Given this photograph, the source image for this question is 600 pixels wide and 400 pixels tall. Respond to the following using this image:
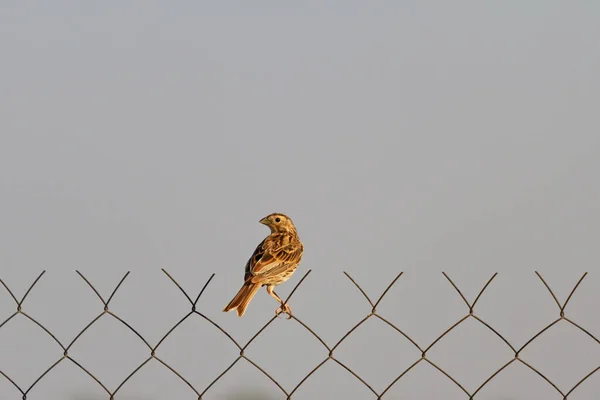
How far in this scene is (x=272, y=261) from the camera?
5820 millimetres

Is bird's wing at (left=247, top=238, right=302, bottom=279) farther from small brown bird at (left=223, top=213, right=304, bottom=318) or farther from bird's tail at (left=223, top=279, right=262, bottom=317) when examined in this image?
bird's tail at (left=223, top=279, right=262, bottom=317)

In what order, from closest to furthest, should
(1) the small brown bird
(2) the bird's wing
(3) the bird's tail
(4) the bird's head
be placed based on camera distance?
(3) the bird's tail
(1) the small brown bird
(2) the bird's wing
(4) the bird's head

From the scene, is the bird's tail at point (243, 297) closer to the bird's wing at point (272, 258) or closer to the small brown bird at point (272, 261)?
the small brown bird at point (272, 261)

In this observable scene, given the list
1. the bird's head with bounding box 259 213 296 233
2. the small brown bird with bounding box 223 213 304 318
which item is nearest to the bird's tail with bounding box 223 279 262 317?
the small brown bird with bounding box 223 213 304 318

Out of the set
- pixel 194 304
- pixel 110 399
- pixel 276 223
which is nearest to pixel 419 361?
pixel 194 304

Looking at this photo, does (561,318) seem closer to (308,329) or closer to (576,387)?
(576,387)

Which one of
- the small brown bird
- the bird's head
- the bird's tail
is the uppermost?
the bird's head

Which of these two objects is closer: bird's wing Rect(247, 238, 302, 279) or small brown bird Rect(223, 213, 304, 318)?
small brown bird Rect(223, 213, 304, 318)

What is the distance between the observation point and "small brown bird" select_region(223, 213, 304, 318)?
538 centimetres

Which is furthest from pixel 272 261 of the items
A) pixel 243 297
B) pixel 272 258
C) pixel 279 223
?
pixel 279 223

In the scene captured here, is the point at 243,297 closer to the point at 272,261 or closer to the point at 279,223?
the point at 272,261

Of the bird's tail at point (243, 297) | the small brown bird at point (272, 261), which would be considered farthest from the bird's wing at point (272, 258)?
the bird's tail at point (243, 297)

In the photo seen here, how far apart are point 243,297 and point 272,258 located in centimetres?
57

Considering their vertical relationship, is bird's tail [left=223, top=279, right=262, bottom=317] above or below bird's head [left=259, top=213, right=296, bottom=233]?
below
